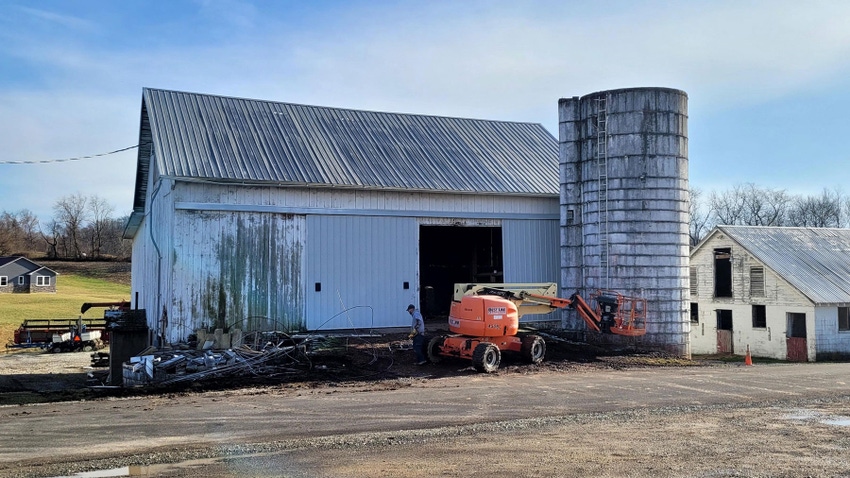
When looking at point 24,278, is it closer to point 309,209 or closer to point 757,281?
point 309,209

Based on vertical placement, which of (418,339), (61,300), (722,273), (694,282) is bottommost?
(61,300)

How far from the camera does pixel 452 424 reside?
1182cm

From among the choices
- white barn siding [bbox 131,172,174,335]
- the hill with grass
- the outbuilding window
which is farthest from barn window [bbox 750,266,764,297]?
the hill with grass

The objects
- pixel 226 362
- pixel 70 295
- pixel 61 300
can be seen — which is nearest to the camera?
pixel 226 362

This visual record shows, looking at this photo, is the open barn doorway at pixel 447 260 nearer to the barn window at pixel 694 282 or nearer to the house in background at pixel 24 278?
the barn window at pixel 694 282

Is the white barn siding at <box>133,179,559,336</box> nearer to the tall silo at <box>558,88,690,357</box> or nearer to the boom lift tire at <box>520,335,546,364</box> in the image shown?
the tall silo at <box>558,88,690,357</box>

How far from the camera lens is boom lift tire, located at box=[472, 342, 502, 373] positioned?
57.4 ft

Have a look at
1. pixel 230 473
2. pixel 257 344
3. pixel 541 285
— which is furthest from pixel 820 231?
pixel 230 473

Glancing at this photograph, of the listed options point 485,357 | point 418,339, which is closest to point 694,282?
point 418,339

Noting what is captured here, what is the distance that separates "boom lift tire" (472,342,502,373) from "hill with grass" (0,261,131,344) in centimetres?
3448

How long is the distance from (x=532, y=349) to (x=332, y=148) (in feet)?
32.3

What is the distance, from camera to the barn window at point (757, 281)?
37744 millimetres

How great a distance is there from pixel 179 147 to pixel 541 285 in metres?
11.2

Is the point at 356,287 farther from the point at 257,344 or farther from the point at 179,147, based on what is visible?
the point at 179,147
